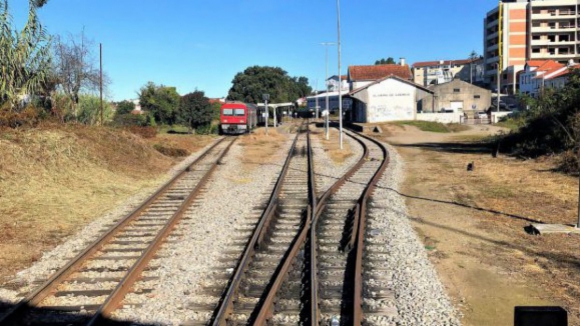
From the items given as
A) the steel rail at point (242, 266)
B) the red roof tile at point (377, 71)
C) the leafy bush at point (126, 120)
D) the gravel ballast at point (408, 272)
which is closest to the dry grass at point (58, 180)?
the steel rail at point (242, 266)

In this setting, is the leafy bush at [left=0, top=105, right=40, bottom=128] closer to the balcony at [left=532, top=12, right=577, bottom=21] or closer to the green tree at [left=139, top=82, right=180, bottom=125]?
the green tree at [left=139, top=82, right=180, bottom=125]

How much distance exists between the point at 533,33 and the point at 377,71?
29.4 metres

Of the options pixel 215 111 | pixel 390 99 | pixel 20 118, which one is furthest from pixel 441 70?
pixel 20 118

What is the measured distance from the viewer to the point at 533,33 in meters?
94.1

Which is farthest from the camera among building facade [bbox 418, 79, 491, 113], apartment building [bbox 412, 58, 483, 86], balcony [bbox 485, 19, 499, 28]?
apartment building [bbox 412, 58, 483, 86]

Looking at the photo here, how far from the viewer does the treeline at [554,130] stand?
1872cm

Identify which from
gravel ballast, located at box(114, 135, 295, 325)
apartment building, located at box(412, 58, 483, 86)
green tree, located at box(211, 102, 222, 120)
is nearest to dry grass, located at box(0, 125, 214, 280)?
gravel ballast, located at box(114, 135, 295, 325)

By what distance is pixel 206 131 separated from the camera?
43.0m

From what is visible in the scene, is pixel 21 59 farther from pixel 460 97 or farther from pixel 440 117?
pixel 460 97

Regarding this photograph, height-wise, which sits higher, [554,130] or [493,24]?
[493,24]

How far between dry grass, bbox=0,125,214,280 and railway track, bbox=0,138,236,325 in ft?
3.07

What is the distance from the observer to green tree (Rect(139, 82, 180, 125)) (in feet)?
186

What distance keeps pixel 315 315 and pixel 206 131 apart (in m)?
38.3

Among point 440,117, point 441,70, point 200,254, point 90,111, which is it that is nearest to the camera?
point 200,254
